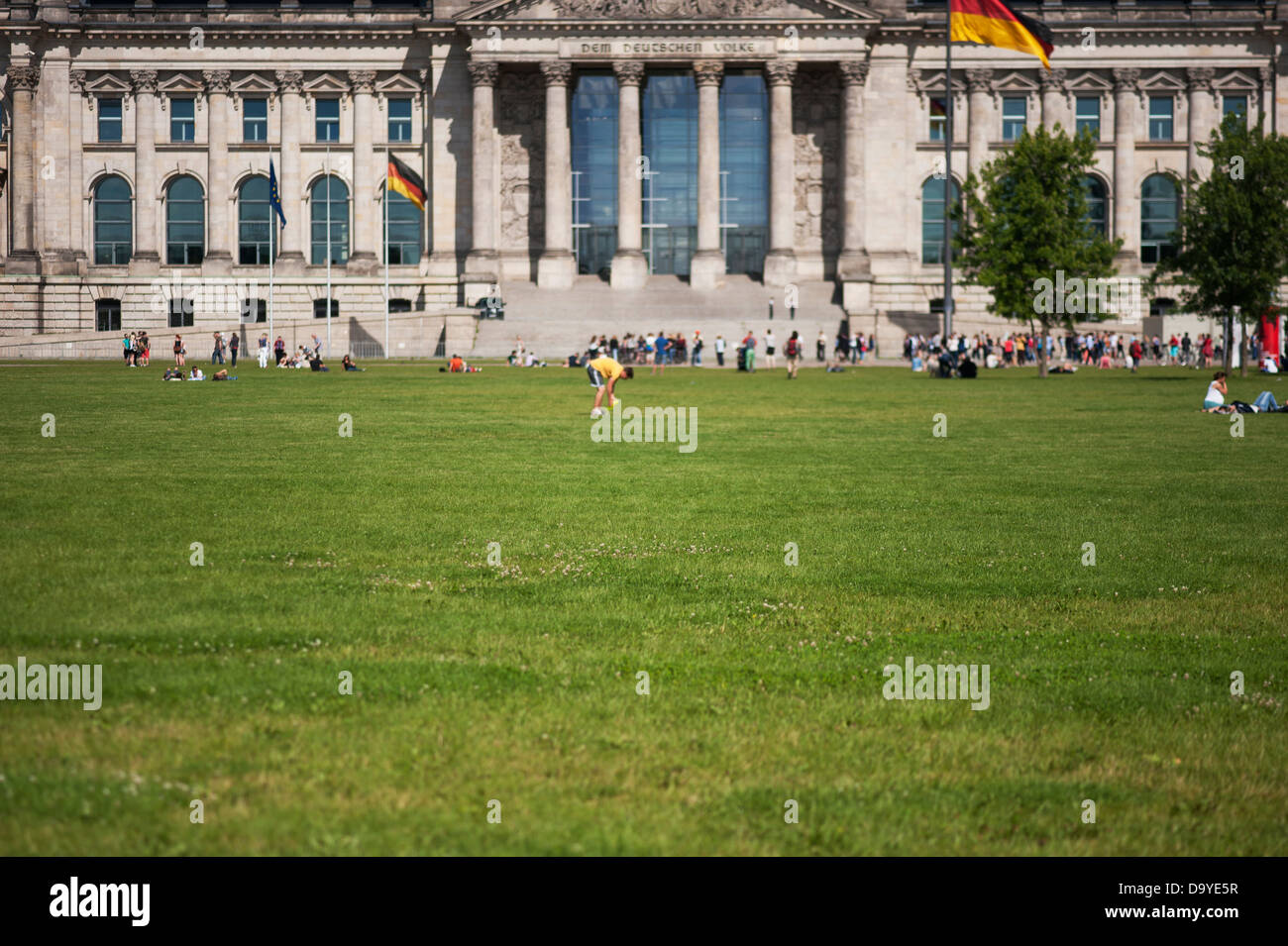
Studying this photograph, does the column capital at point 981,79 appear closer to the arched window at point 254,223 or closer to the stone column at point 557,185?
the stone column at point 557,185

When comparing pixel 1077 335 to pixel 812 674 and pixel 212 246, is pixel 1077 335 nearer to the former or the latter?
pixel 212 246

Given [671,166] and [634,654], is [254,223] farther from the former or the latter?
[634,654]

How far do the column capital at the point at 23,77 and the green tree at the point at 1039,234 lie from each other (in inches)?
2474

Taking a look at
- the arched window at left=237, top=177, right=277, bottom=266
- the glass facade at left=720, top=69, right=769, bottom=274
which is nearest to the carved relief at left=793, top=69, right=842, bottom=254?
the glass facade at left=720, top=69, right=769, bottom=274

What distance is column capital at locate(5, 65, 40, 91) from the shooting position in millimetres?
94625

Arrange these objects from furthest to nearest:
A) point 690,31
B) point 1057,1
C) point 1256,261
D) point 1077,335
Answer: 1. point 1057,1
2. point 690,31
3. point 1077,335
4. point 1256,261

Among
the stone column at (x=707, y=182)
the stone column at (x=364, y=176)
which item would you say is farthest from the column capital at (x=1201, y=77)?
the stone column at (x=364, y=176)

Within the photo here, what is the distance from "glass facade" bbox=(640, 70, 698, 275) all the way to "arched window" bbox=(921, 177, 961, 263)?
15241 mm

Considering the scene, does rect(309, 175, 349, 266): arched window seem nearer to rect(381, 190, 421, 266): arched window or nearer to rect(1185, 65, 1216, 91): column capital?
rect(381, 190, 421, 266): arched window

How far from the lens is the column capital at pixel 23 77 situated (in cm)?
9462

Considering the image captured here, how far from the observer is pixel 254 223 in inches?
3844
